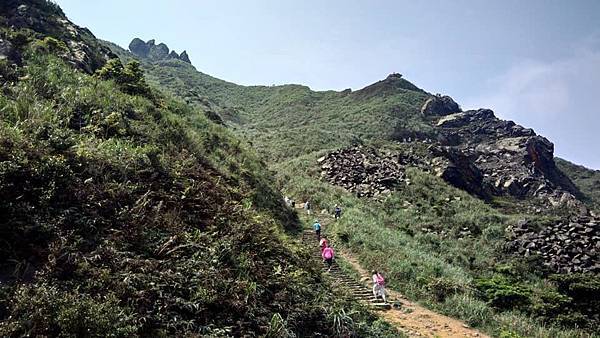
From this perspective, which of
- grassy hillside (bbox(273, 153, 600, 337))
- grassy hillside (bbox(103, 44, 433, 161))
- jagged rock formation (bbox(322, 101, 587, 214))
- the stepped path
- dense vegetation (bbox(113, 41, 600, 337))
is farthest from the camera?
grassy hillside (bbox(103, 44, 433, 161))

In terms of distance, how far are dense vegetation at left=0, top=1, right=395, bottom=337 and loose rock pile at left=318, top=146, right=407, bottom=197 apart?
18267 mm

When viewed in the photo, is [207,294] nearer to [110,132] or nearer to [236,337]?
[236,337]

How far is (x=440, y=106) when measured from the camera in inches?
2699

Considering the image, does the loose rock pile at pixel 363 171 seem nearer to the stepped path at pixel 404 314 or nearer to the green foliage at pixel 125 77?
the stepped path at pixel 404 314

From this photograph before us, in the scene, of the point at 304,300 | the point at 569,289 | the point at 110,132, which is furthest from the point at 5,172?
the point at 569,289

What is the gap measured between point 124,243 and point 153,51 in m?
122

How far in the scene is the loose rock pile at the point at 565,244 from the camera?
18.8 metres

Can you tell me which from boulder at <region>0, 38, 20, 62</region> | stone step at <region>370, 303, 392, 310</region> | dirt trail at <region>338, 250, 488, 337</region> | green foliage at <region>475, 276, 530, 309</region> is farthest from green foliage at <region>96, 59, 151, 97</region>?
→ green foliage at <region>475, 276, 530, 309</region>

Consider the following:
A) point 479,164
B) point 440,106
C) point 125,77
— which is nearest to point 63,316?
point 125,77

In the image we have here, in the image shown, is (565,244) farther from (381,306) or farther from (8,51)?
(8,51)

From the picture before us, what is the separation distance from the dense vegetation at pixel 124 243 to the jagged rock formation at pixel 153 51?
110 meters

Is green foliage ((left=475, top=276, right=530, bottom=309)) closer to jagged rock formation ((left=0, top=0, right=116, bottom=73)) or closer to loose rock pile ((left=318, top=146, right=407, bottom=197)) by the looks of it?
loose rock pile ((left=318, top=146, right=407, bottom=197))

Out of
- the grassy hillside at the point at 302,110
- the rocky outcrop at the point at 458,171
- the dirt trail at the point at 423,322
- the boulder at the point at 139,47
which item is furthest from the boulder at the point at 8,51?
the boulder at the point at 139,47

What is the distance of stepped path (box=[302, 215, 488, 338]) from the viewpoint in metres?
11.0
